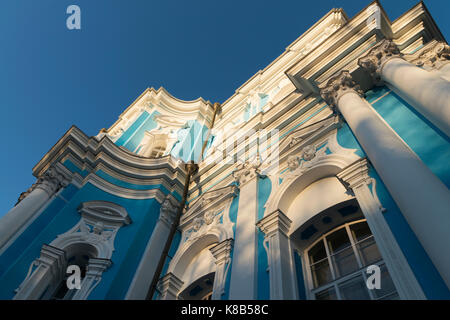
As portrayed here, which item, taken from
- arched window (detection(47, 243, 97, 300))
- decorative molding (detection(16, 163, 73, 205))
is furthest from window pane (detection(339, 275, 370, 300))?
decorative molding (detection(16, 163, 73, 205))

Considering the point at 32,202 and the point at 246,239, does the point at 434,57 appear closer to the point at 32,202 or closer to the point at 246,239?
the point at 246,239

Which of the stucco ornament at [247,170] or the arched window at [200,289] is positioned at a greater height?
the stucco ornament at [247,170]

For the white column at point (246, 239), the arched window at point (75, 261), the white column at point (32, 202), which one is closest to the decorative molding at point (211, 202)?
the white column at point (246, 239)

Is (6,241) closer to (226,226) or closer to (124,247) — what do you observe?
(124,247)

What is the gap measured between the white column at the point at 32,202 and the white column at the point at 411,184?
964 cm

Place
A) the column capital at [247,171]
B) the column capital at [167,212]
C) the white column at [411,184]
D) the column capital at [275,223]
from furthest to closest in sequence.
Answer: the column capital at [167,212]
the column capital at [247,171]
the column capital at [275,223]
the white column at [411,184]

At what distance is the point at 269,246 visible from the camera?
24.2 ft

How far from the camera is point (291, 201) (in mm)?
8727

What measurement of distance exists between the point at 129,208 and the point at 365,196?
27.4 feet

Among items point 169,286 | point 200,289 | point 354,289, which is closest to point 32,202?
point 169,286

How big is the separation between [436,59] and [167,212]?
947 centimetres

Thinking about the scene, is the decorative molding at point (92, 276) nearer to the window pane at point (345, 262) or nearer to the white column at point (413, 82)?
the window pane at point (345, 262)

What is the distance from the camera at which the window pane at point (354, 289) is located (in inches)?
223

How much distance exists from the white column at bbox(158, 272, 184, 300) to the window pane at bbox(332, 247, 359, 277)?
15.9 ft
